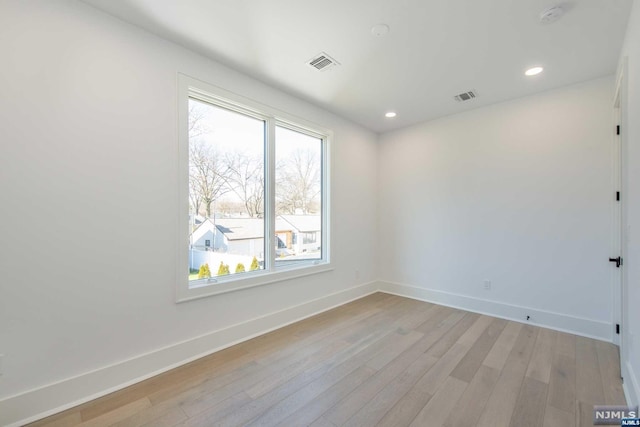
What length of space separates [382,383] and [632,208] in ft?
7.19

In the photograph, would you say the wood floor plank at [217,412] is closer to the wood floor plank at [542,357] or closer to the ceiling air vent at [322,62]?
the wood floor plank at [542,357]

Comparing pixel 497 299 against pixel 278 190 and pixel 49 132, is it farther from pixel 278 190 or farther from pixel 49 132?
pixel 49 132

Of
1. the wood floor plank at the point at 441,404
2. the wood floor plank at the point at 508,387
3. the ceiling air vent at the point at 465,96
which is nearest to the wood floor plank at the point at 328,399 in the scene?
the wood floor plank at the point at 441,404

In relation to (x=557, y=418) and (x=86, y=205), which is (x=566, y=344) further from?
(x=86, y=205)

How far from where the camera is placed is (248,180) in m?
3.04

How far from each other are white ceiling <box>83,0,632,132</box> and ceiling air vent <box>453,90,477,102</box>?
9 cm

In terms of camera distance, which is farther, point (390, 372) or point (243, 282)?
point (243, 282)

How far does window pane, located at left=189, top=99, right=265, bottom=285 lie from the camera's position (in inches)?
102

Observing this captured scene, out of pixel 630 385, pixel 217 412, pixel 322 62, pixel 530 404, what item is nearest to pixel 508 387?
pixel 530 404

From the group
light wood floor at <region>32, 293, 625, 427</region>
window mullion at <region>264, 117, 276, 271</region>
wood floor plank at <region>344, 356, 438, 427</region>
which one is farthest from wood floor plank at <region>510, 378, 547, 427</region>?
window mullion at <region>264, 117, 276, 271</region>

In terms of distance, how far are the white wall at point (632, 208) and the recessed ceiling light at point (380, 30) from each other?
5.22 feet

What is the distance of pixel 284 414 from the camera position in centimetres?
176

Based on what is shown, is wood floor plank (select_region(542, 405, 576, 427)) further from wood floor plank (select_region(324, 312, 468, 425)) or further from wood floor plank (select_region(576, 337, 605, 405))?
wood floor plank (select_region(324, 312, 468, 425))

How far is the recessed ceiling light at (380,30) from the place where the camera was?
211cm
